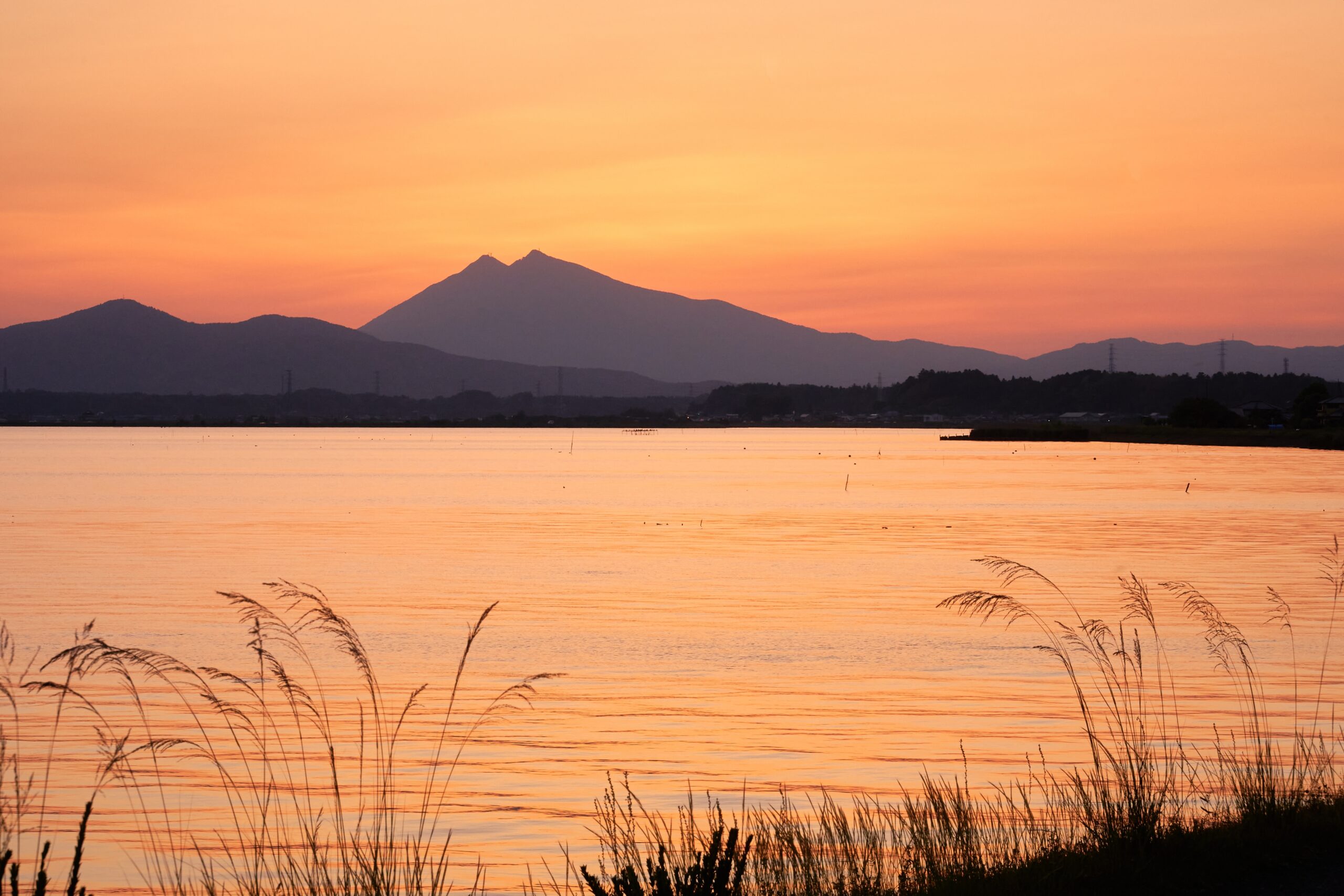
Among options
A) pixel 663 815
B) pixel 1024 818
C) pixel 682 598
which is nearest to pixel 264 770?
pixel 663 815

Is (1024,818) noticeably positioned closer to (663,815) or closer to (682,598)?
(663,815)

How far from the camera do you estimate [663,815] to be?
606 inches

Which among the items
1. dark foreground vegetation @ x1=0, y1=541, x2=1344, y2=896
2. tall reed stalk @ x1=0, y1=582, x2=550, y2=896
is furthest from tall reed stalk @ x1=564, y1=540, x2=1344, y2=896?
tall reed stalk @ x1=0, y1=582, x2=550, y2=896

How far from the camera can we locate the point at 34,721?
1995 centimetres

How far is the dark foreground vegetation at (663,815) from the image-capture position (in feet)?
33.7

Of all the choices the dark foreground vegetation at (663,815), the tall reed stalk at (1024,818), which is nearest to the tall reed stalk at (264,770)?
the dark foreground vegetation at (663,815)

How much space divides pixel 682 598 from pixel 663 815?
20215 millimetres

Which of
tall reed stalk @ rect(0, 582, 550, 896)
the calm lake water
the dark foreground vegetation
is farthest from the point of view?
the calm lake water

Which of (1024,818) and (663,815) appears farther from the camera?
(663,815)

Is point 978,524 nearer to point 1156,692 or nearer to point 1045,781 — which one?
point 1156,692

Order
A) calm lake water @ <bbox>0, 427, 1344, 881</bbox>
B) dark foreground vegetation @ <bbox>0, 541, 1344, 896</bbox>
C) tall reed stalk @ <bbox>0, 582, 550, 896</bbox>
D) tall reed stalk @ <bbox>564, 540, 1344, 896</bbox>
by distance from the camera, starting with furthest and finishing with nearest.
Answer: calm lake water @ <bbox>0, 427, 1344, 881</bbox> < tall reed stalk @ <bbox>0, 582, 550, 896</bbox> < tall reed stalk @ <bbox>564, 540, 1344, 896</bbox> < dark foreground vegetation @ <bbox>0, 541, 1344, 896</bbox>

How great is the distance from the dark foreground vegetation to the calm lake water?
0.64 metres

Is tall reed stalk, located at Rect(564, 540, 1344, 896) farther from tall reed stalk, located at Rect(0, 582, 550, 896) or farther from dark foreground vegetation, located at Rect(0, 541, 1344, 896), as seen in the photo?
tall reed stalk, located at Rect(0, 582, 550, 896)

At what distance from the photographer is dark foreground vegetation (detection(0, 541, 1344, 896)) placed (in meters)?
10.3
